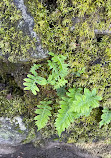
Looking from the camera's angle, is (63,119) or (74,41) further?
(63,119)

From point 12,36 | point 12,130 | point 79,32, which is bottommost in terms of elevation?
point 12,130

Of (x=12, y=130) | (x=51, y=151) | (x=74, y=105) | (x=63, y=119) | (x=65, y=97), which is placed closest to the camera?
(x=74, y=105)

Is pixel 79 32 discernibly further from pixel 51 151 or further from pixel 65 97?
pixel 51 151

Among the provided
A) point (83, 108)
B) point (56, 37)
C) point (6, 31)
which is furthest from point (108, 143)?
point (6, 31)

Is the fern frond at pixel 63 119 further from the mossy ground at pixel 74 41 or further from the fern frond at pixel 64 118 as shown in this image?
the mossy ground at pixel 74 41

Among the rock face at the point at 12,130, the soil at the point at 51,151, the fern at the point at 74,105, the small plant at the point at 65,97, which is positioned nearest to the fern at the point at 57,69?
the small plant at the point at 65,97

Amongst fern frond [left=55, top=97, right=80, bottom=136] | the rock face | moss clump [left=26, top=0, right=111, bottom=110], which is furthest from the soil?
moss clump [left=26, top=0, right=111, bottom=110]

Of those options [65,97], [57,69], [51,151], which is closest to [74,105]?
[65,97]
